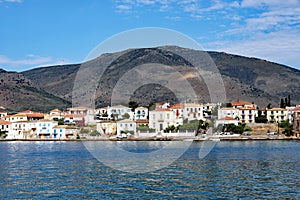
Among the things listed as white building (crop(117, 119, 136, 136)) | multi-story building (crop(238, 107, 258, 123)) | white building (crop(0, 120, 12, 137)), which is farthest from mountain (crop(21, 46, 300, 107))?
white building (crop(117, 119, 136, 136))

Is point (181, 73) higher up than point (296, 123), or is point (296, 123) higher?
point (181, 73)

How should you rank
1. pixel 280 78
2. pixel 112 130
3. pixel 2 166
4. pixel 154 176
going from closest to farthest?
1. pixel 154 176
2. pixel 2 166
3. pixel 112 130
4. pixel 280 78

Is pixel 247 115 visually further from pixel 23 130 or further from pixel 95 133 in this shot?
pixel 23 130

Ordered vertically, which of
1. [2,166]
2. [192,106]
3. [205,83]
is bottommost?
[2,166]

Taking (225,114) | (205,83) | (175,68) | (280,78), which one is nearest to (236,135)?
(225,114)

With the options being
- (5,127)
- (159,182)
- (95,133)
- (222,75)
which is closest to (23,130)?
(5,127)

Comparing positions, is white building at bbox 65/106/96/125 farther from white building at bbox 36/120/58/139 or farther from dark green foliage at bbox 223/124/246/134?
dark green foliage at bbox 223/124/246/134

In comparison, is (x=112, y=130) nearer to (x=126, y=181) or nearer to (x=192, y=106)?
(x=192, y=106)
